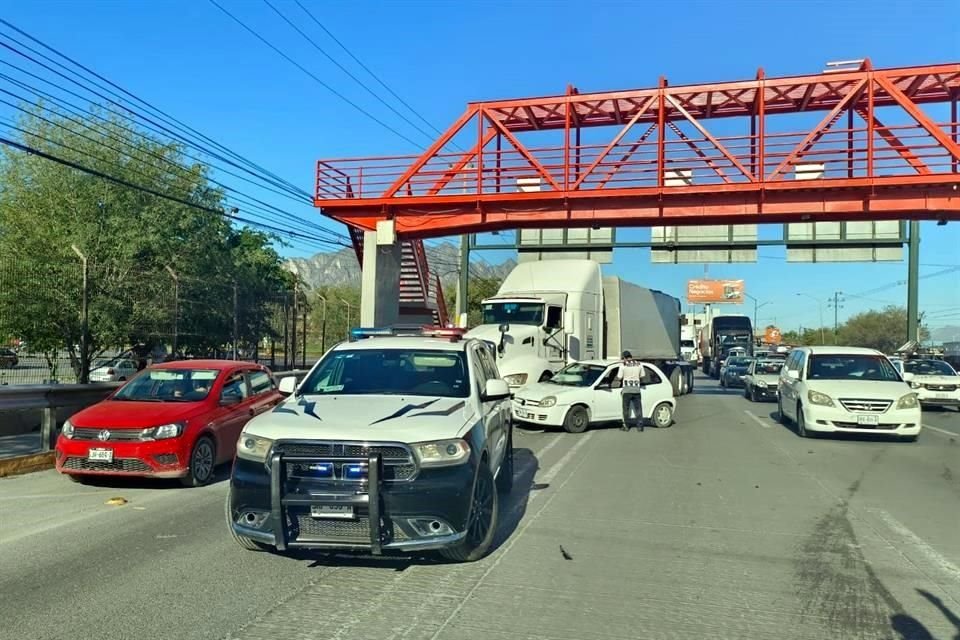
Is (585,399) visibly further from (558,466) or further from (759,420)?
(759,420)

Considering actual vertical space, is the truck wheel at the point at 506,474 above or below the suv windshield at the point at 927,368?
below

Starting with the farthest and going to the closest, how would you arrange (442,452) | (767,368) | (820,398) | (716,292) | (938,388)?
(716,292), (767,368), (938,388), (820,398), (442,452)

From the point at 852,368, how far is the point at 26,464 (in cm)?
1486

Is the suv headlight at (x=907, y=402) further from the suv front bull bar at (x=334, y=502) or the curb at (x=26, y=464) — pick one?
the curb at (x=26, y=464)

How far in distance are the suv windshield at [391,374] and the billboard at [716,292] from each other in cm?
8154

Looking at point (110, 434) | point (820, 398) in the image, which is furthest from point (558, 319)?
point (110, 434)

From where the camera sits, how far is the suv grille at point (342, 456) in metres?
5.45

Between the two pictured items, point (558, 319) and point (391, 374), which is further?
point (558, 319)

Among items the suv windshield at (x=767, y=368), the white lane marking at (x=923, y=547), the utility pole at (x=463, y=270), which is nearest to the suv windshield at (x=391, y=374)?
the white lane marking at (x=923, y=547)

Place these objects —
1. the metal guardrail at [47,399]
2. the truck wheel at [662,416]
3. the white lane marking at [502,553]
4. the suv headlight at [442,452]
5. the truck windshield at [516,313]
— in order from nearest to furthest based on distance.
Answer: the white lane marking at [502,553]
the suv headlight at [442,452]
the metal guardrail at [47,399]
the truck wheel at [662,416]
the truck windshield at [516,313]

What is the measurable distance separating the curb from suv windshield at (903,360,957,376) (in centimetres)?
2250

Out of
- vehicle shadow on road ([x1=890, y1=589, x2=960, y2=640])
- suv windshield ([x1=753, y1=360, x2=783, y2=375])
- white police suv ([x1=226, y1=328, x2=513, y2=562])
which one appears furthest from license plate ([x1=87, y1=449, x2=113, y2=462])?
suv windshield ([x1=753, y1=360, x2=783, y2=375])

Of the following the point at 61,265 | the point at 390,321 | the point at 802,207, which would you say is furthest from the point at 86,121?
the point at 802,207

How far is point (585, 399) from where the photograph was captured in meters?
16.4
